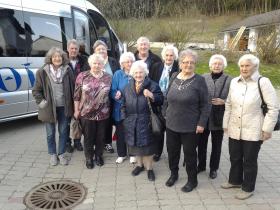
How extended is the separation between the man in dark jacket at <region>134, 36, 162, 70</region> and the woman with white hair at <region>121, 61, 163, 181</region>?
676 mm

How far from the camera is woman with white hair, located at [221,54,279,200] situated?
13.0 ft

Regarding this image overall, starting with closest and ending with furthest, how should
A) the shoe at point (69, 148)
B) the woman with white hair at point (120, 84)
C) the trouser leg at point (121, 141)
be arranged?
the woman with white hair at point (120, 84) < the trouser leg at point (121, 141) < the shoe at point (69, 148)

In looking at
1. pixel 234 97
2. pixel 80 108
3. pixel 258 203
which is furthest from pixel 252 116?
pixel 80 108

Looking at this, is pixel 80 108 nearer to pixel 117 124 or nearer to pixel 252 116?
pixel 117 124

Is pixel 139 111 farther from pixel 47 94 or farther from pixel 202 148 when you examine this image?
pixel 47 94

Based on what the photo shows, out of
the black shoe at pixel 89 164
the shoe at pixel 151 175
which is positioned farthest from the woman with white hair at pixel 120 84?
the shoe at pixel 151 175

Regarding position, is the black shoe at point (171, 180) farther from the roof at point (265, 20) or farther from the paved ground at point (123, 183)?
the roof at point (265, 20)

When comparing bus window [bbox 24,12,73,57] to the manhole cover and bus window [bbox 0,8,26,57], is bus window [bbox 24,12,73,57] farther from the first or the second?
the manhole cover

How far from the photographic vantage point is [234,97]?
4164mm

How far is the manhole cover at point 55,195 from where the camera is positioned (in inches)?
166

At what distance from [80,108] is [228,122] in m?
1.99

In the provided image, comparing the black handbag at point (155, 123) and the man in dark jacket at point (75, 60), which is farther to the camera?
the man in dark jacket at point (75, 60)

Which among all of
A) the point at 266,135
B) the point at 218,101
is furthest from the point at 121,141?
the point at 266,135

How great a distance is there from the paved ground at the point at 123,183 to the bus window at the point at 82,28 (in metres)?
2.74
